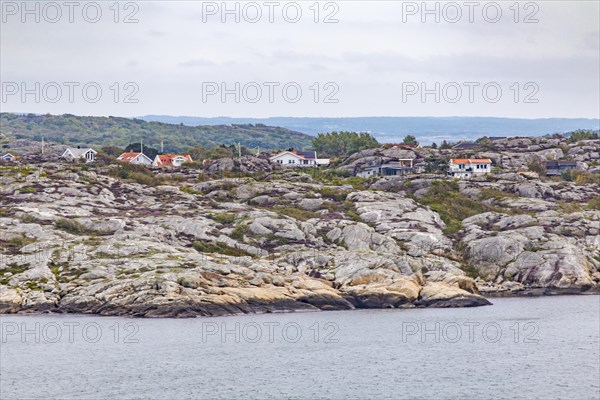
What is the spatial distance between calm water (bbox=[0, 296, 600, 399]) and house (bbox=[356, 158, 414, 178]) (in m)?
78.9

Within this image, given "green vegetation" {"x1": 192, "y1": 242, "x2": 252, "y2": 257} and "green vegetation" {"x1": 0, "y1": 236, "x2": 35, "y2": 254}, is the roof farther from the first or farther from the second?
"green vegetation" {"x1": 0, "y1": 236, "x2": 35, "y2": 254}

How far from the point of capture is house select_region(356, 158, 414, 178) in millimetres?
191750

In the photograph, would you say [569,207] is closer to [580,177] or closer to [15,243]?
[580,177]

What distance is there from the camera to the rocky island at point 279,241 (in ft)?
363

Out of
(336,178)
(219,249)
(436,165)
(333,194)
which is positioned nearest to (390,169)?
(436,165)

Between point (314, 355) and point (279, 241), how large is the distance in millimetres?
43810

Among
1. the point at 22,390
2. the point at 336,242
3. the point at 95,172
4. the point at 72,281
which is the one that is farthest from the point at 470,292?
the point at 95,172

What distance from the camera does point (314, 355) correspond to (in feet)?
290

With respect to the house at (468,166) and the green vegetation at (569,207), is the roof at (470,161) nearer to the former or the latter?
the house at (468,166)

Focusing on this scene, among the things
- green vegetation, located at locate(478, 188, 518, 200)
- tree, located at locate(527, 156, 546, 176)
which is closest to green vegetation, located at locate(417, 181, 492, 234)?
green vegetation, located at locate(478, 188, 518, 200)

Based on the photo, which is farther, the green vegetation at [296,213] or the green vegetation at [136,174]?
the green vegetation at [136,174]

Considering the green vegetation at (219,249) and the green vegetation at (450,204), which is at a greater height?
the green vegetation at (450,204)

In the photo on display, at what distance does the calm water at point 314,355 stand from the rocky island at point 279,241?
4128 millimetres

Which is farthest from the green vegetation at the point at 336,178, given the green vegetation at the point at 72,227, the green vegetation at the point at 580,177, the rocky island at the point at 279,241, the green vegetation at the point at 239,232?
the green vegetation at the point at 72,227
